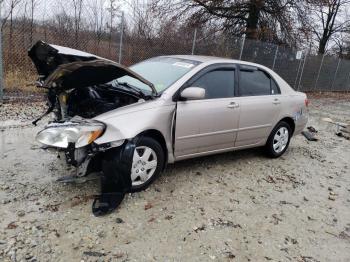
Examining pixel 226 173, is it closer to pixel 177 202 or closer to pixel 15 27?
pixel 177 202

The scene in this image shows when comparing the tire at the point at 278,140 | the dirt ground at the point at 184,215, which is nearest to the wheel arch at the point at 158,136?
the dirt ground at the point at 184,215

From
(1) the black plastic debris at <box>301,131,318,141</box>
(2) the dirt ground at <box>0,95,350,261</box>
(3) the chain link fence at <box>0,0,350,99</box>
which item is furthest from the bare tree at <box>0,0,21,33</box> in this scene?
(1) the black plastic debris at <box>301,131,318,141</box>

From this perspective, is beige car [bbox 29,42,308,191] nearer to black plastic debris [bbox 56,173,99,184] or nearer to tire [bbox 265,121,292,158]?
tire [bbox 265,121,292,158]

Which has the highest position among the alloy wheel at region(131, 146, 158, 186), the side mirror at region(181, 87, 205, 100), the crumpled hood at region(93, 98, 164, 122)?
the side mirror at region(181, 87, 205, 100)

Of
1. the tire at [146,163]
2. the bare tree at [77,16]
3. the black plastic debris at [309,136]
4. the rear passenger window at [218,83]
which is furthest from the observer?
the bare tree at [77,16]

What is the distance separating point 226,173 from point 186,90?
1493 millimetres

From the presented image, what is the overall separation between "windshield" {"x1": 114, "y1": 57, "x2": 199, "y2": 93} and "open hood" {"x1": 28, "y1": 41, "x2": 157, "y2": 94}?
0.34 metres

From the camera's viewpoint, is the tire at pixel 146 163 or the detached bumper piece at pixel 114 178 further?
the tire at pixel 146 163

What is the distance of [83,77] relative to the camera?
3783 mm

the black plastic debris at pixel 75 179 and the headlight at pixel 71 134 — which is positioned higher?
the headlight at pixel 71 134

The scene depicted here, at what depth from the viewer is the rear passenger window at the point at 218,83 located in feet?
15.4

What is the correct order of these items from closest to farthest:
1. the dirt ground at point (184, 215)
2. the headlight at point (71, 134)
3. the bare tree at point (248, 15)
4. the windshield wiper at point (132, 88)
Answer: the dirt ground at point (184, 215), the headlight at point (71, 134), the windshield wiper at point (132, 88), the bare tree at point (248, 15)

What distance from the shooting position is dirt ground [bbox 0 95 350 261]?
312 centimetres

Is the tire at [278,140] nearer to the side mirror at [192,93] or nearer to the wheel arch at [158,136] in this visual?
the side mirror at [192,93]
